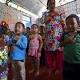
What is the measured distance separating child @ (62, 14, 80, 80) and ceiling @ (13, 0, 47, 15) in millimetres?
6907

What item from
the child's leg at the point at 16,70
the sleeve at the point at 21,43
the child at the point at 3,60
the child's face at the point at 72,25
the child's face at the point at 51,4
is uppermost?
the child's face at the point at 51,4

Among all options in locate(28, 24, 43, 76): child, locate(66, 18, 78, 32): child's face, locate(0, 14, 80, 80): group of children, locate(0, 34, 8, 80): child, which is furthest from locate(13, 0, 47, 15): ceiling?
locate(66, 18, 78, 32): child's face

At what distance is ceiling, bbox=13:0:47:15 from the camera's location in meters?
10.6

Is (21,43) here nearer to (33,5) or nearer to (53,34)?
(53,34)

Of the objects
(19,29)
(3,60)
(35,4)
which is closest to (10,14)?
(35,4)

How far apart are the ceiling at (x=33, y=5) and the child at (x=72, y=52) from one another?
22.7 ft

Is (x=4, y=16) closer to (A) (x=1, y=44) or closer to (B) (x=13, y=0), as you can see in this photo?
(B) (x=13, y=0)

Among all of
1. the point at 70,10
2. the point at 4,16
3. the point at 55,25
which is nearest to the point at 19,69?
the point at 55,25

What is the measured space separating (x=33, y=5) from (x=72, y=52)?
861 centimetres

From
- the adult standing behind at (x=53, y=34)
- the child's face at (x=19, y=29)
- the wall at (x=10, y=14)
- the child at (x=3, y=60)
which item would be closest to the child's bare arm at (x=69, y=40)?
the child at (x=3, y=60)

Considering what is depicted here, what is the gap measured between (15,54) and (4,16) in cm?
434

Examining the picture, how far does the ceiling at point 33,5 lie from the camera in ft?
34.6

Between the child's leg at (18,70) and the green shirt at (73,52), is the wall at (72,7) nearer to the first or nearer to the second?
the child's leg at (18,70)

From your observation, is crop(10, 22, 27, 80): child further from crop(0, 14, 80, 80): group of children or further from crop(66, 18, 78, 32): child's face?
crop(66, 18, 78, 32): child's face
